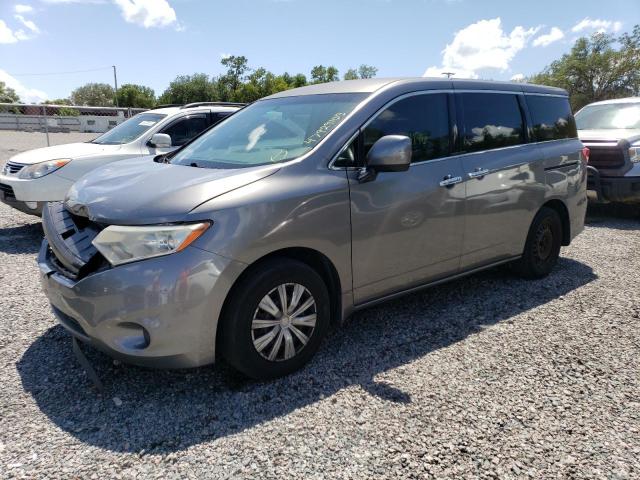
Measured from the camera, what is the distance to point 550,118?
16.3 ft

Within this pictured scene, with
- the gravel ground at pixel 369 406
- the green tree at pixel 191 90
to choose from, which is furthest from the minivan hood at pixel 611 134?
the green tree at pixel 191 90

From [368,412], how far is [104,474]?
1361mm

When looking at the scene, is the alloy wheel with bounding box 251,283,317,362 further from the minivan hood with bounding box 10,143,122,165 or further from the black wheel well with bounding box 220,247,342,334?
the minivan hood with bounding box 10,143,122,165

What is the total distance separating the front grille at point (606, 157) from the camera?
7686mm

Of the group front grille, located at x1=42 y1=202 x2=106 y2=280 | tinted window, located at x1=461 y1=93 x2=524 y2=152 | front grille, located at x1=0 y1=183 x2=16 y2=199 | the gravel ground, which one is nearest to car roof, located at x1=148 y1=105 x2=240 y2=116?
front grille, located at x1=0 y1=183 x2=16 y2=199

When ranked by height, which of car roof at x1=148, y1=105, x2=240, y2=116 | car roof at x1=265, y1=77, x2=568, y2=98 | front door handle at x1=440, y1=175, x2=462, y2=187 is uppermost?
car roof at x1=148, y1=105, x2=240, y2=116

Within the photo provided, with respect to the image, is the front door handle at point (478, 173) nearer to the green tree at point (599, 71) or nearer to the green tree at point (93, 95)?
the green tree at point (599, 71)

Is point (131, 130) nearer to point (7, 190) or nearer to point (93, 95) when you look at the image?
point (7, 190)

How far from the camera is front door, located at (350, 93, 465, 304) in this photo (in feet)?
10.9

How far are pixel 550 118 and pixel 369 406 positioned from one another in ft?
12.0

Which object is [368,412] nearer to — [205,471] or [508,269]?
[205,471]

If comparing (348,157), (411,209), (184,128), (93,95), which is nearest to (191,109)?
(184,128)

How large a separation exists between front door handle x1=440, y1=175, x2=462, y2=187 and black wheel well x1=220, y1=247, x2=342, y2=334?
1.17 meters

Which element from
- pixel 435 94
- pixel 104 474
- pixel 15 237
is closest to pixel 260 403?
pixel 104 474
